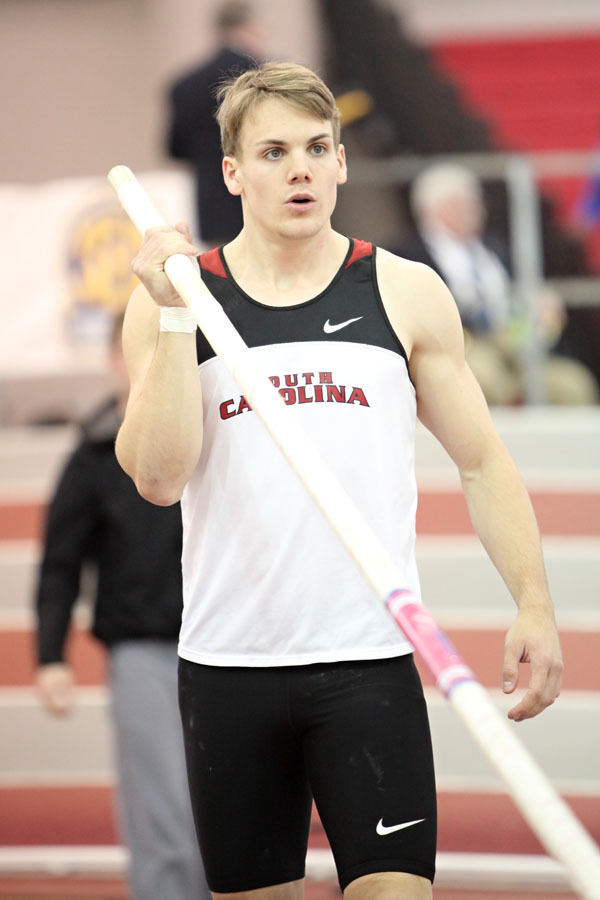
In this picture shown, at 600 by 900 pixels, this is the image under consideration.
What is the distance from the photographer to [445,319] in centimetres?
272

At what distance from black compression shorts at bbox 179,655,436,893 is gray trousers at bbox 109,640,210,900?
1.27 metres

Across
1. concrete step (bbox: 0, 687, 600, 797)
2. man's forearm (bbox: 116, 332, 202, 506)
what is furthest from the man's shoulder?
man's forearm (bbox: 116, 332, 202, 506)

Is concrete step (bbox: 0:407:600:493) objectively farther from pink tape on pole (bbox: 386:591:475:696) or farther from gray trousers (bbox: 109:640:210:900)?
pink tape on pole (bbox: 386:591:475:696)

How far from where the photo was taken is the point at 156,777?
4.07m

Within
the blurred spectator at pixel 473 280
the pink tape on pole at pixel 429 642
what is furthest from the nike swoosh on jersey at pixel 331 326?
the blurred spectator at pixel 473 280

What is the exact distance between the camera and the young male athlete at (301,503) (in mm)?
2602

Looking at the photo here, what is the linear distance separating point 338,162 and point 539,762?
3.34 metres

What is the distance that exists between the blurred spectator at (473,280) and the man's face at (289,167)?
4449 mm

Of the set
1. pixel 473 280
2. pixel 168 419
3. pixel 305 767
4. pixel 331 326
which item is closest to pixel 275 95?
pixel 331 326

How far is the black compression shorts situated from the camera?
2590 millimetres

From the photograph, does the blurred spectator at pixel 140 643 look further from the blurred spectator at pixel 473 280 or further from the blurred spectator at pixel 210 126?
the blurred spectator at pixel 473 280

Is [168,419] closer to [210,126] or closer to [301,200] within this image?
[301,200]

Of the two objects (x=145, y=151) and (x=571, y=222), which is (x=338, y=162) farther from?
(x=145, y=151)

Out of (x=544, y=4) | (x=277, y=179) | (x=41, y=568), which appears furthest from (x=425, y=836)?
(x=544, y=4)
